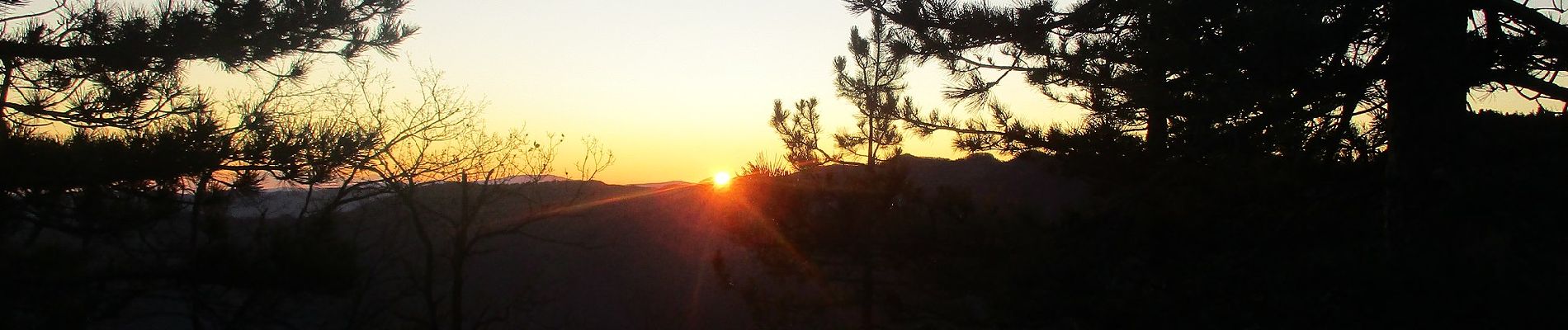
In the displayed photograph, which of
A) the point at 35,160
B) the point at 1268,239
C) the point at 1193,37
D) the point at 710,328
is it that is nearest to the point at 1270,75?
the point at 1193,37

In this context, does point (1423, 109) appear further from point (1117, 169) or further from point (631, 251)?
point (631, 251)

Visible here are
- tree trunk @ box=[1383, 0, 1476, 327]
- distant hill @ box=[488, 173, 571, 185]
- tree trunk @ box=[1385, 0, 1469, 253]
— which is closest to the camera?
tree trunk @ box=[1383, 0, 1476, 327]

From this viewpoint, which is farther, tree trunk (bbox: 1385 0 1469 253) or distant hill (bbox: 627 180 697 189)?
distant hill (bbox: 627 180 697 189)

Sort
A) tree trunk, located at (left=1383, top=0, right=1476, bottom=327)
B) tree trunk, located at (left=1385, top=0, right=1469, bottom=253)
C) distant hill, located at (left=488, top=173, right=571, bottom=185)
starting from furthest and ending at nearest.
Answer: distant hill, located at (left=488, top=173, right=571, bottom=185) < tree trunk, located at (left=1385, top=0, right=1469, bottom=253) < tree trunk, located at (left=1383, top=0, right=1476, bottom=327)

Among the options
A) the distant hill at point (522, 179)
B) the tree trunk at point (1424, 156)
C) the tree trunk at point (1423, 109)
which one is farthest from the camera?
the distant hill at point (522, 179)

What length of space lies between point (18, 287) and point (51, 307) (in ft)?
0.79

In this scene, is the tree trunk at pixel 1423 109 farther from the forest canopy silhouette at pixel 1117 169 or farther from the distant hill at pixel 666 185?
the distant hill at pixel 666 185

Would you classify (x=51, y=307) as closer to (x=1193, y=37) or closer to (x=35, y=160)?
(x=35, y=160)

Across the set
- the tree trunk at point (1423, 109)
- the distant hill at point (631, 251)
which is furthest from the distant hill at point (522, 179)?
the tree trunk at point (1423, 109)

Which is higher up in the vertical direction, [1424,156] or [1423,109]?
[1423,109]

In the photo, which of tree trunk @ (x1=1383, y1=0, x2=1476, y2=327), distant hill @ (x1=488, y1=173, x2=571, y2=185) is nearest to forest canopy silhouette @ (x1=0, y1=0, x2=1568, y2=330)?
tree trunk @ (x1=1383, y1=0, x2=1476, y2=327)

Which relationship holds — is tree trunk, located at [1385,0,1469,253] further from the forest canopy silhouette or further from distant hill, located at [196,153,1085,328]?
distant hill, located at [196,153,1085,328]

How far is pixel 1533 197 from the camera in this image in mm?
5566

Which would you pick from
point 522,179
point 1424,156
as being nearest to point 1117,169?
point 1424,156
